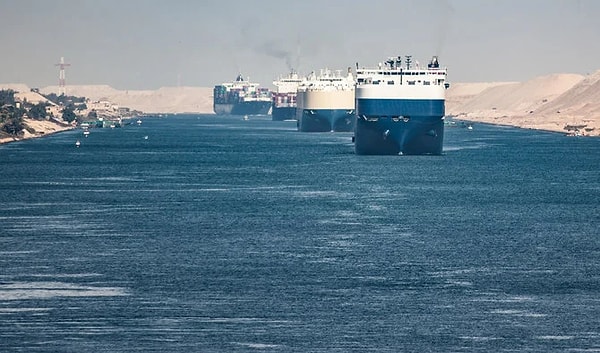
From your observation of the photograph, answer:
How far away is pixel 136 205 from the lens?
104312mm

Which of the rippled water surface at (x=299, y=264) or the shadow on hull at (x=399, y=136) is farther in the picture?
the shadow on hull at (x=399, y=136)

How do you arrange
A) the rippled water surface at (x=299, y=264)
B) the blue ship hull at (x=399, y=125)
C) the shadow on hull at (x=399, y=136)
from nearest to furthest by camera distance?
the rippled water surface at (x=299, y=264) → the blue ship hull at (x=399, y=125) → the shadow on hull at (x=399, y=136)

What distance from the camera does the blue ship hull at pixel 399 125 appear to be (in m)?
158

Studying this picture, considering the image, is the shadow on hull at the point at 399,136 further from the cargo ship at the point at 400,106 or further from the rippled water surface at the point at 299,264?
the rippled water surface at the point at 299,264

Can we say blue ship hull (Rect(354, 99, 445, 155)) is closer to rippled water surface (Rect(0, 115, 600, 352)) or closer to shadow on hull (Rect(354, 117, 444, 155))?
shadow on hull (Rect(354, 117, 444, 155))

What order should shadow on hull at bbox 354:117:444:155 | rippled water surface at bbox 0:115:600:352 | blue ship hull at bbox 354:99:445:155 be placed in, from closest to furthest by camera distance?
rippled water surface at bbox 0:115:600:352 < blue ship hull at bbox 354:99:445:155 < shadow on hull at bbox 354:117:444:155

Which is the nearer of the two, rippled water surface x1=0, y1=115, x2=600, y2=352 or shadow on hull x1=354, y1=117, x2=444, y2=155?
rippled water surface x1=0, y1=115, x2=600, y2=352

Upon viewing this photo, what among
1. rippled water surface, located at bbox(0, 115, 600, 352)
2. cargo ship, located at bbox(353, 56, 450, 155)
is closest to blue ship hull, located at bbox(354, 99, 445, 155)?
cargo ship, located at bbox(353, 56, 450, 155)

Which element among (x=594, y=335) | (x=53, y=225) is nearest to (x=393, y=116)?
(x=53, y=225)

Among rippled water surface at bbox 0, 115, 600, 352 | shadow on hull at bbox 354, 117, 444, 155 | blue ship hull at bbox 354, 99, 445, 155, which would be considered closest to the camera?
rippled water surface at bbox 0, 115, 600, 352

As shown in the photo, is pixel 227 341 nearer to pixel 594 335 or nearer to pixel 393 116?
pixel 594 335

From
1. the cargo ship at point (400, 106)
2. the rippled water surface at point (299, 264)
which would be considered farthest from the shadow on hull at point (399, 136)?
the rippled water surface at point (299, 264)

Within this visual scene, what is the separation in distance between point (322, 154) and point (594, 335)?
432 ft

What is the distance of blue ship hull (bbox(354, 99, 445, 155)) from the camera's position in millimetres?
158375
